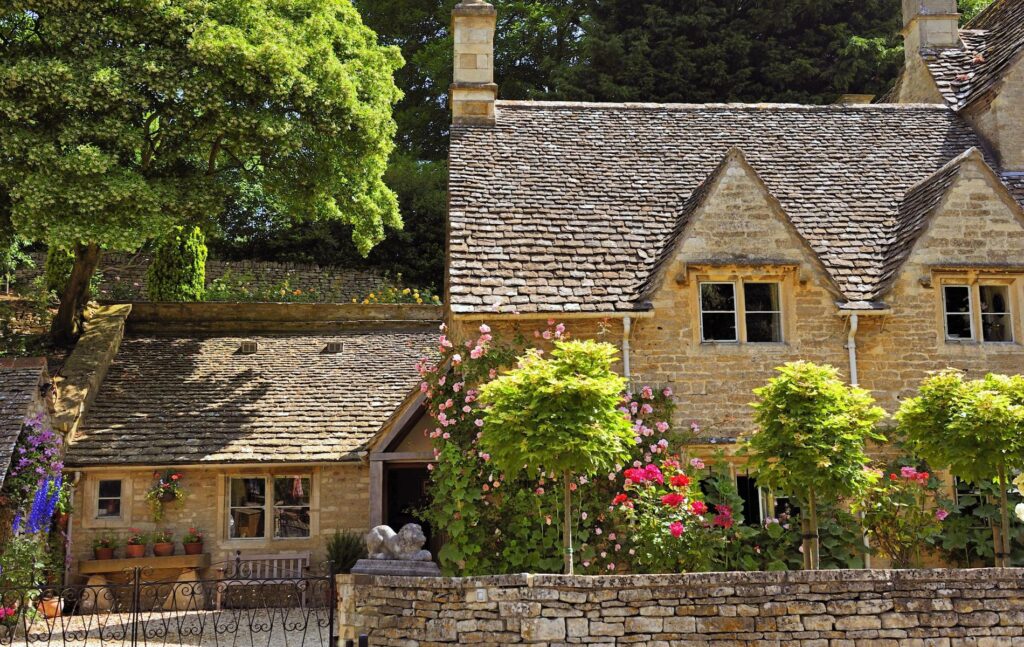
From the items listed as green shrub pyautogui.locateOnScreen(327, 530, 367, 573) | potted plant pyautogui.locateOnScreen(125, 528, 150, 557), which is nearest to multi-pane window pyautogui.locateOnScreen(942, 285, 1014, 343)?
green shrub pyautogui.locateOnScreen(327, 530, 367, 573)

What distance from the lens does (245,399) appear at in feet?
57.7

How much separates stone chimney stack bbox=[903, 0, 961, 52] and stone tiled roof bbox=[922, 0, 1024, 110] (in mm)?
196

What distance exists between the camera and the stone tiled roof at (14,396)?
44.3 ft

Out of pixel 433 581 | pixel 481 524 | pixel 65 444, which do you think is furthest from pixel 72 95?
pixel 433 581

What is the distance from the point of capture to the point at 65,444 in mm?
15602

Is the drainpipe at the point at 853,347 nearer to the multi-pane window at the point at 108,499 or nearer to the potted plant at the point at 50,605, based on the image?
the potted plant at the point at 50,605

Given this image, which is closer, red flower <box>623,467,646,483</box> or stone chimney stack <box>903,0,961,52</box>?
red flower <box>623,467,646,483</box>

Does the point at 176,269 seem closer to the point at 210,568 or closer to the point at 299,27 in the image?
the point at 299,27

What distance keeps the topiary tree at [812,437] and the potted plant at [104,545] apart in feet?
36.0

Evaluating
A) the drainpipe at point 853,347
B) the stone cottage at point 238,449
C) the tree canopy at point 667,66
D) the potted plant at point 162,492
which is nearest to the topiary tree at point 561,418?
the drainpipe at point 853,347

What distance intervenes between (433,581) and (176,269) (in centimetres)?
1724

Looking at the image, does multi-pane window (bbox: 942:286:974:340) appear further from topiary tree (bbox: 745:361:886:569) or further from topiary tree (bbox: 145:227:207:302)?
topiary tree (bbox: 145:227:207:302)

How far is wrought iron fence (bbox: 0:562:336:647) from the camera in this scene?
461 inches

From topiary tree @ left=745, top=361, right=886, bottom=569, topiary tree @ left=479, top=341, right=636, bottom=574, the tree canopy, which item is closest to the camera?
topiary tree @ left=479, top=341, right=636, bottom=574
